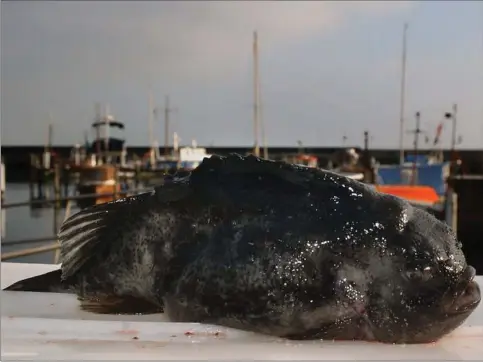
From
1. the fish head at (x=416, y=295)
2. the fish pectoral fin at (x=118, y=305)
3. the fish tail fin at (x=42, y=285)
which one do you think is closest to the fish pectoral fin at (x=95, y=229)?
the fish pectoral fin at (x=118, y=305)

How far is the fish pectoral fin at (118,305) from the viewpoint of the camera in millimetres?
2357

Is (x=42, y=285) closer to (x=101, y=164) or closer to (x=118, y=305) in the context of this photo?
(x=118, y=305)

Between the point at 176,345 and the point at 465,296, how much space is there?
3.28ft

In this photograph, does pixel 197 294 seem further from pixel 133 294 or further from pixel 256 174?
pixel 256 174

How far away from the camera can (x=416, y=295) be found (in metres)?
2.02

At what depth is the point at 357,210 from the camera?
2148 millimetres

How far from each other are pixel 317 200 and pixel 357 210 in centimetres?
15

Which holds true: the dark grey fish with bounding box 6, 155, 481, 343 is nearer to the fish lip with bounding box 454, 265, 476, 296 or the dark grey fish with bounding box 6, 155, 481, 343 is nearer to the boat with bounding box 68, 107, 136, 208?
the fish lip with bounding box 454, 265, 476, 296

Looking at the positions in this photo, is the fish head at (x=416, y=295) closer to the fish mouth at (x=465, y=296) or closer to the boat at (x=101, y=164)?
the fish mouth at (x=465, y=296)

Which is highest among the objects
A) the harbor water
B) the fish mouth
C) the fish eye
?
the fish eye

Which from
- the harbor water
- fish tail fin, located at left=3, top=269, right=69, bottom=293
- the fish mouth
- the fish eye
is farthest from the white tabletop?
the harbor water

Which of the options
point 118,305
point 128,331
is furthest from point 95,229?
point 128,331

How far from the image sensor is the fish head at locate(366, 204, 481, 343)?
202 centimetres

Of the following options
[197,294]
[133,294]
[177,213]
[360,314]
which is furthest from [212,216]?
[360,314]
